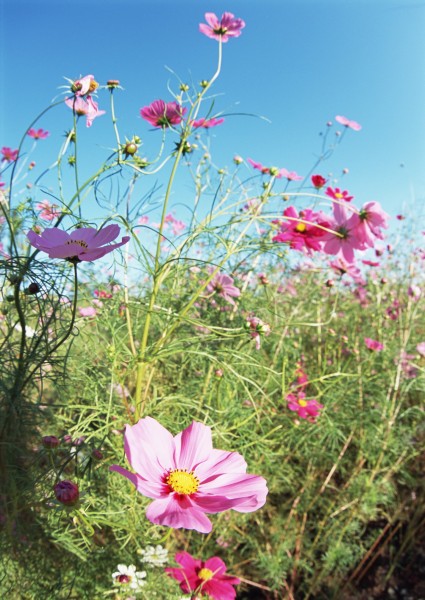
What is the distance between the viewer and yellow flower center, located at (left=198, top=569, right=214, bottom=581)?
68 cm

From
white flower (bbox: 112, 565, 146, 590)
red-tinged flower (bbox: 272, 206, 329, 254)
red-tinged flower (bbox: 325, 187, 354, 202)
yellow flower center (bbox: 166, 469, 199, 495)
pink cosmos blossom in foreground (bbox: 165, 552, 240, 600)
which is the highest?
red-tinged flower (bbox: 325, 187, 354, 202)

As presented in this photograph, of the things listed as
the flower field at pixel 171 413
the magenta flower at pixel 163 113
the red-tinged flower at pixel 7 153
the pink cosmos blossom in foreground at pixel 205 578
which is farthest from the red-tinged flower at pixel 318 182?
the red-tinged flower at pixel 7 153

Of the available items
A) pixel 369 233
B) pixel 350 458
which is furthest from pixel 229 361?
pixel 350 458

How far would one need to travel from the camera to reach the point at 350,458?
1521 mm

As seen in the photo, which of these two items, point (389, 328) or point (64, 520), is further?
point (389, 328)

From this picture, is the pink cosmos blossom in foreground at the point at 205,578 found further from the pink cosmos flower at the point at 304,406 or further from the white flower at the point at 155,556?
the pink cosmos flower at the point at 304,406

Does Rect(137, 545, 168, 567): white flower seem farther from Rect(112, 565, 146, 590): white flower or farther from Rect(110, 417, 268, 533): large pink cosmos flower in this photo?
Rect(110, 417, 268, 533): large pink cosmos flower

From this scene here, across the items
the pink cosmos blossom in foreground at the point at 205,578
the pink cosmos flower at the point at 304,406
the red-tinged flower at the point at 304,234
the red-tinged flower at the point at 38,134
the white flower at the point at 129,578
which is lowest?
the pink cosmos blossom in foreground at the point at 205,578

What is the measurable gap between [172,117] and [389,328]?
49.1 inches

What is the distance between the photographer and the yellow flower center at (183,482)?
1.63 ft

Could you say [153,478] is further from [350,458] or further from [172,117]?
Answer: [350,458]

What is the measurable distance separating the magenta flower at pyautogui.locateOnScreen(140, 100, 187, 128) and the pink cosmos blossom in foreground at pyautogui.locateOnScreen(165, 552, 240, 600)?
0.71 metres

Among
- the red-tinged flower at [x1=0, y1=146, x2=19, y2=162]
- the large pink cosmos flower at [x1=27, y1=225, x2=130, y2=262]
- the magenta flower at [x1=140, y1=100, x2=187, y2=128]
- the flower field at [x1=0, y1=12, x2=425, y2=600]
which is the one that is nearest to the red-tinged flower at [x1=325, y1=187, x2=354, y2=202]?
the flower field at [x1=0, y1=12, x2=425, y2=600]

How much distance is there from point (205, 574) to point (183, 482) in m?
0.29
